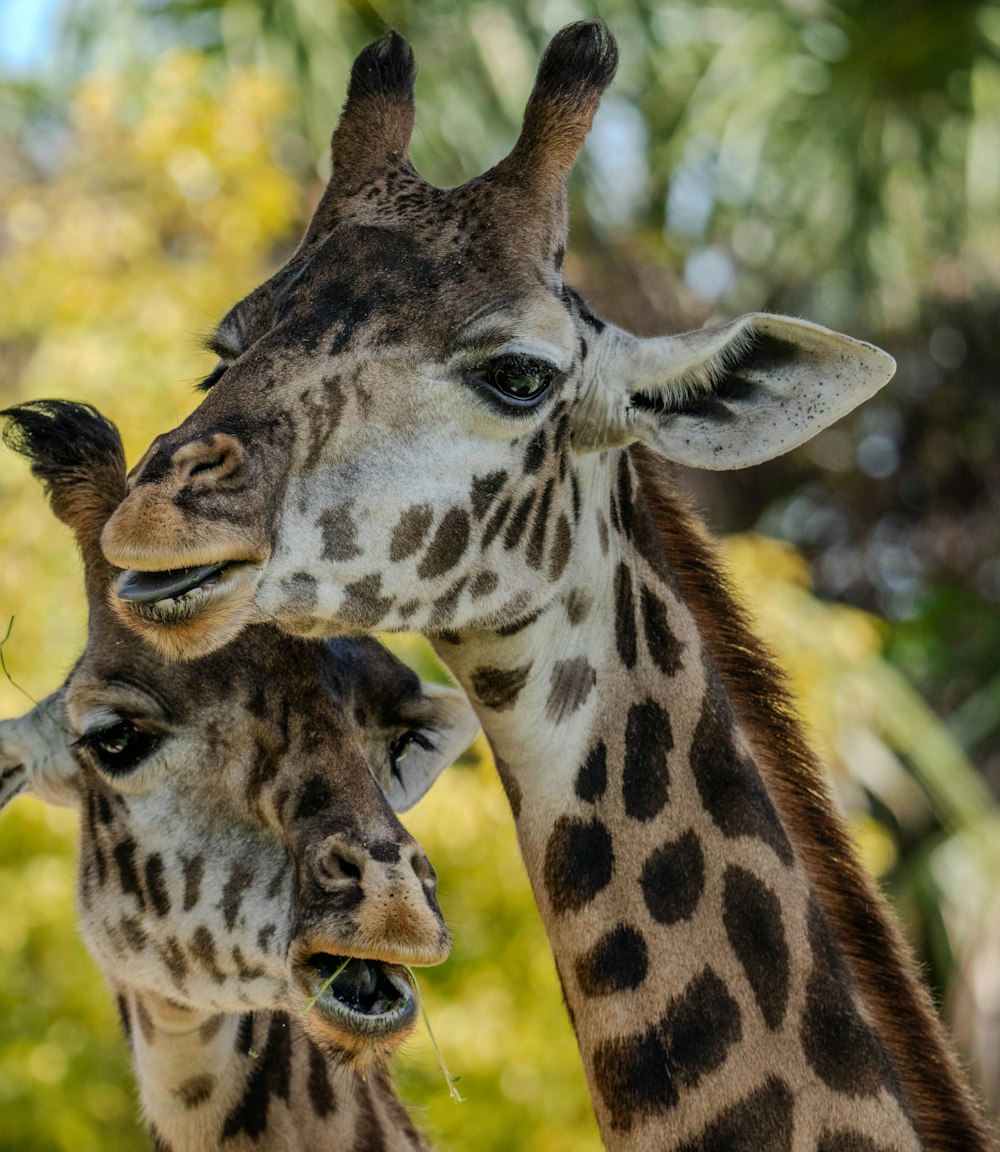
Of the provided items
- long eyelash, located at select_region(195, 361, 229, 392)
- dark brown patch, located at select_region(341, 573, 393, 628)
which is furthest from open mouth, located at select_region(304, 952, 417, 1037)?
long eyelash, located at select_region(195, 361, 229, 392)

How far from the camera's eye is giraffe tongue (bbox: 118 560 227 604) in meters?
2.94

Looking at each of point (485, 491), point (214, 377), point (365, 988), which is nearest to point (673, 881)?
point (365, 988)

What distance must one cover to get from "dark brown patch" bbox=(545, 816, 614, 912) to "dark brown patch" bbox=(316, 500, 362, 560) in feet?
2.52

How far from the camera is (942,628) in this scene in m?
18.9

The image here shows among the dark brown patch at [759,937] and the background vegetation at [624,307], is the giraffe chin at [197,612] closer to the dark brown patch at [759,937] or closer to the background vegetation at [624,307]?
the dark brown patch at [759,937]

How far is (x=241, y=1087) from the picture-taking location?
379 centimetres

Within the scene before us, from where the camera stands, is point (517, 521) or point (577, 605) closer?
point (517, 521)

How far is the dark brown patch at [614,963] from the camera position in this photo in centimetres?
329

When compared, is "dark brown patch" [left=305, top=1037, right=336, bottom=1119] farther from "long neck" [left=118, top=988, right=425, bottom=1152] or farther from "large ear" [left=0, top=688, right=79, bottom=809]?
"large ear" [left=0, top=688, right=79, bottom=809]

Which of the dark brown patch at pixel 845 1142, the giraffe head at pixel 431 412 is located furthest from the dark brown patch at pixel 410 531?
the dark brown patch at pixel 845 1142

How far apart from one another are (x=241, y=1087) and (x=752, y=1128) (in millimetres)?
1289

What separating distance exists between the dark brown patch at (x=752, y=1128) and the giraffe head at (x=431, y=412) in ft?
3.65

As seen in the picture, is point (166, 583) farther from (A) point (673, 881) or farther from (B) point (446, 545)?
(A) point (673, 881)

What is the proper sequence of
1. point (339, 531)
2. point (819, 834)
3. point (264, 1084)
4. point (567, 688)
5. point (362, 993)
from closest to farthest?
point (339, 531)
point (362, 993)
point (567, 688)
point (819, 834)
point (264, 1084)
